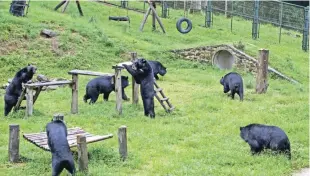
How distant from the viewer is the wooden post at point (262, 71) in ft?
52.5

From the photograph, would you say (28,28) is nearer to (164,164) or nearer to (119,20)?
(119,20)

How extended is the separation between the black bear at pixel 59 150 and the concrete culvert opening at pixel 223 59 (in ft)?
44.6

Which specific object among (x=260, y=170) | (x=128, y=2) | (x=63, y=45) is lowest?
(x=260, y=170)

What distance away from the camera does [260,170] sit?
862 cm

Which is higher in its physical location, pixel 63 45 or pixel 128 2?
pixel 128 2

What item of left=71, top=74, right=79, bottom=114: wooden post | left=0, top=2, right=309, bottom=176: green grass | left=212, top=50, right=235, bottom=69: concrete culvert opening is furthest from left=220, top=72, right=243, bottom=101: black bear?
left=212, top=50, right=235, bottom=69: concrete culvert opening

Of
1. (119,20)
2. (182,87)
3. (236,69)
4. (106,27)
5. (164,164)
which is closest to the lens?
(164,164)

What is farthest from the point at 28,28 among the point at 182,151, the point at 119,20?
the point at 182,151

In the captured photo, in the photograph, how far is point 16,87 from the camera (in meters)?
13.1

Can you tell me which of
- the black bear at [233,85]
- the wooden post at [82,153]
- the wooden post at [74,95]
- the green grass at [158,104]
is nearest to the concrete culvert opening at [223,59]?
the green grass at [158,104]

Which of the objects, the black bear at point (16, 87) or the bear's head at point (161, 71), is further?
the bear's head at point (161, 71)

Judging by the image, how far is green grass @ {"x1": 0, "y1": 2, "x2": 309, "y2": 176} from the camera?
9023 millimetres

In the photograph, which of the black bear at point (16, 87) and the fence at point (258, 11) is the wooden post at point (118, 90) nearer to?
the black bear at point (16, 87)

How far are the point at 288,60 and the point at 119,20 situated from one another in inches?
346
